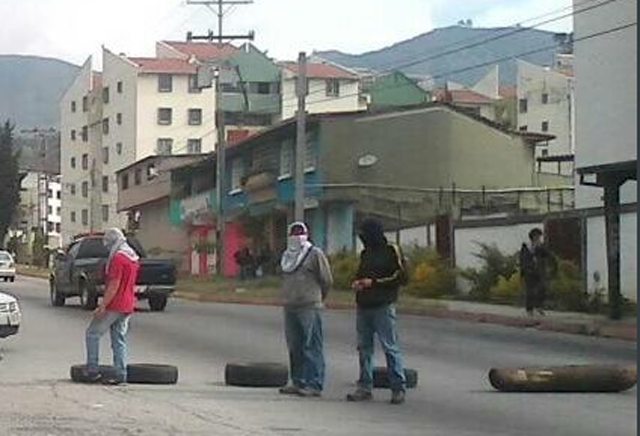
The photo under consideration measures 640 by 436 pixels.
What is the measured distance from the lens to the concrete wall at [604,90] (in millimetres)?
42156

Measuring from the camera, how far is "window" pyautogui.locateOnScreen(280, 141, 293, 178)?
59.8 m

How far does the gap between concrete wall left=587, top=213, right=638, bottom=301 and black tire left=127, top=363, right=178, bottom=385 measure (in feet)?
53.8

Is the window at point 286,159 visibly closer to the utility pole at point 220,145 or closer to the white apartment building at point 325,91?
the utility pole at point 220,145

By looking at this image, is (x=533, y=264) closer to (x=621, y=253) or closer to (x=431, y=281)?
(x=621, y=253)

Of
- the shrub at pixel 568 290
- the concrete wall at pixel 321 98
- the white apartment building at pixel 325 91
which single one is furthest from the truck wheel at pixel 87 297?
the white apartment building at pixel 325 91

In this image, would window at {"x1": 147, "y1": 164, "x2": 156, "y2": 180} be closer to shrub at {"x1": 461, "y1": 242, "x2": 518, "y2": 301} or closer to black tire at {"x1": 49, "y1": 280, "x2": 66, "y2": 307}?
black tire at {"x1": 49, "y1": 280, "x2": 66, "y2": 307}

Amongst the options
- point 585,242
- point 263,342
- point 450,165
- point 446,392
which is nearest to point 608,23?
→ point 585,242

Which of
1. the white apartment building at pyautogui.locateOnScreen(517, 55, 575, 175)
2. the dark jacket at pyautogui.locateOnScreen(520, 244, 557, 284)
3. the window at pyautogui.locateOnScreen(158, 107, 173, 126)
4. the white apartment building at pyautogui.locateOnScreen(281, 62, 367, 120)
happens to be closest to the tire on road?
the dark jacket at pyautogui.locateOnScreen(520, 244, 557, 284)

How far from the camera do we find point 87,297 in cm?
3456

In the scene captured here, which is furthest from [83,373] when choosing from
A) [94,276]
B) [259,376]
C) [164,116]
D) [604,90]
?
[164,116]

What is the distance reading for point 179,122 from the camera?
113 m

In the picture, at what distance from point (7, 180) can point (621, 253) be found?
91.2m

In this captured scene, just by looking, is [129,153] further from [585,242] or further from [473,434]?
[473,434]

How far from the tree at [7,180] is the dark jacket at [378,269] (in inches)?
4134
